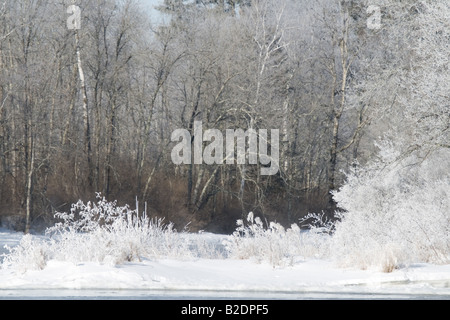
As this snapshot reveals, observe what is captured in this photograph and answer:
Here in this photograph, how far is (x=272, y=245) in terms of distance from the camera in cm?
1150

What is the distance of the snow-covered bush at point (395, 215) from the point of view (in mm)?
10773

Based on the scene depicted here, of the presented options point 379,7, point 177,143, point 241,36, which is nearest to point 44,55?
point 177,143

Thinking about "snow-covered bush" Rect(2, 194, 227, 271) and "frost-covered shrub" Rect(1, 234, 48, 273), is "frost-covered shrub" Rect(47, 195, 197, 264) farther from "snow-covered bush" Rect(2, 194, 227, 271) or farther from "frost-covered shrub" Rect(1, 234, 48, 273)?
"frost-covered shrub" Rect(1, 234, 48, 273)

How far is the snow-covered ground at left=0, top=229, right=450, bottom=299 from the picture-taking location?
8688 millimetres

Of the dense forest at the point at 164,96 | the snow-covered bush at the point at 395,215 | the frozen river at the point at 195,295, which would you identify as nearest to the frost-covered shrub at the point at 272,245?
the snow-covered bush at the point at 395,215

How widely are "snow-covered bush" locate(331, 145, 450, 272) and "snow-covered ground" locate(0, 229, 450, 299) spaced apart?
1.69 ft

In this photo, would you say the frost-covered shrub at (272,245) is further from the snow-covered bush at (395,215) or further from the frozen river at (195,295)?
the frozen river at (195,295)

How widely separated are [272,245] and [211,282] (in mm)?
2442

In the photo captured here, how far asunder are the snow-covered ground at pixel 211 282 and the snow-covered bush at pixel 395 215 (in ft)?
1.69

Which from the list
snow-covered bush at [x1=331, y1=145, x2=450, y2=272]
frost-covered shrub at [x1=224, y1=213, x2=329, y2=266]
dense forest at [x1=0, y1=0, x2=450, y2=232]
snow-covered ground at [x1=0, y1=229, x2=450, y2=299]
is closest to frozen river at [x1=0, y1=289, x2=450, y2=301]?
snow-covered ground at [x1=0, y1=229, x2=450, y2=299]

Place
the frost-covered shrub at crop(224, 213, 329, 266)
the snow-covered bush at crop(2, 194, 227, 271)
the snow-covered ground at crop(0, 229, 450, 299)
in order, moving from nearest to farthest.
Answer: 1. the snow-covered ground at crop(0, 229, 450, 299)
2. the snow-covered bush at crop(2, 194, 227, 271)
3. the frost-covered shrub at crop(224, 213, 329, 266)

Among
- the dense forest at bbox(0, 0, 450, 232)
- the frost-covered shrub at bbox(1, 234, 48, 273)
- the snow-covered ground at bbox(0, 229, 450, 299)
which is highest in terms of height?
the dense forest at bbox(0, 0, 450, 232)

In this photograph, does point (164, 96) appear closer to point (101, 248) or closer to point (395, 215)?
point (395, 215)

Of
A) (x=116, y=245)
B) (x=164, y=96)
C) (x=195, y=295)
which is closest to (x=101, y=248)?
(x=116, y=245)
